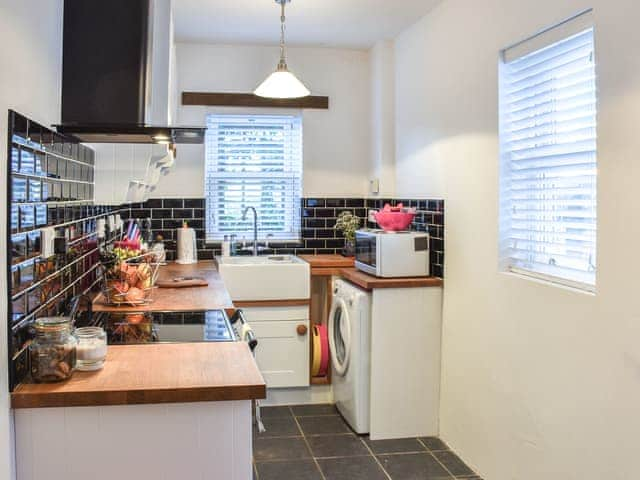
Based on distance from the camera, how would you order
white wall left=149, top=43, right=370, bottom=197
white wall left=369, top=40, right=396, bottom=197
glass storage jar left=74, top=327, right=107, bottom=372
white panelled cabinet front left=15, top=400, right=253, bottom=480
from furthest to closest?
1. white wall left=149, top=43, right=370, bottom=197
2. white wall left=369, top=40, right=396, bottom=197
3. glass storage jar left=74, top=327, right=107, bottom=372
4. white panelled cabinet front left=15, top=400, right=253, bottom=480

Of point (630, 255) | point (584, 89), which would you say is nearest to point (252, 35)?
point (584, 89)

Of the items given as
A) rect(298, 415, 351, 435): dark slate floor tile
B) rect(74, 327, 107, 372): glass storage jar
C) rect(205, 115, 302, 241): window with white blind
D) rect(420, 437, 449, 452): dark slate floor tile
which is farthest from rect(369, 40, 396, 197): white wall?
rect(74, 327, 107, 372): glass storage jar

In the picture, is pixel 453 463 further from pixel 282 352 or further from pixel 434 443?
pixel 282 352

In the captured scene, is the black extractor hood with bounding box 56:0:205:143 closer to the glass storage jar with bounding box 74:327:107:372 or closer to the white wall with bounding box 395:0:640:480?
the glass storage jar with bounding box 74:327:107:372

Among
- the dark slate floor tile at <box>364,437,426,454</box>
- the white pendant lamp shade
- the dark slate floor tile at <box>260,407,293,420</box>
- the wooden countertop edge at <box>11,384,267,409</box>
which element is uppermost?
the white pendant lamp shade

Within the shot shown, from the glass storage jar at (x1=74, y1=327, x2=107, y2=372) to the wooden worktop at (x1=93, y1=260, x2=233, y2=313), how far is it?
0.91m

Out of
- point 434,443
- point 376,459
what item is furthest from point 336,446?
point 434,443

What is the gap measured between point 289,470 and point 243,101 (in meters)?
2.64

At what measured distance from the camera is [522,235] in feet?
10.3

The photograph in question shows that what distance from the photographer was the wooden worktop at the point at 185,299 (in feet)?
9.64

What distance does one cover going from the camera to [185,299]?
323 centimetres

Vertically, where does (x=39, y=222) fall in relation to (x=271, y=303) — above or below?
above

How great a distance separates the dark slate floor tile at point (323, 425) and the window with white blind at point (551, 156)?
1.60 m

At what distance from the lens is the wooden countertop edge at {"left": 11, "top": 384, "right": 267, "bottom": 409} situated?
1.75 meters
